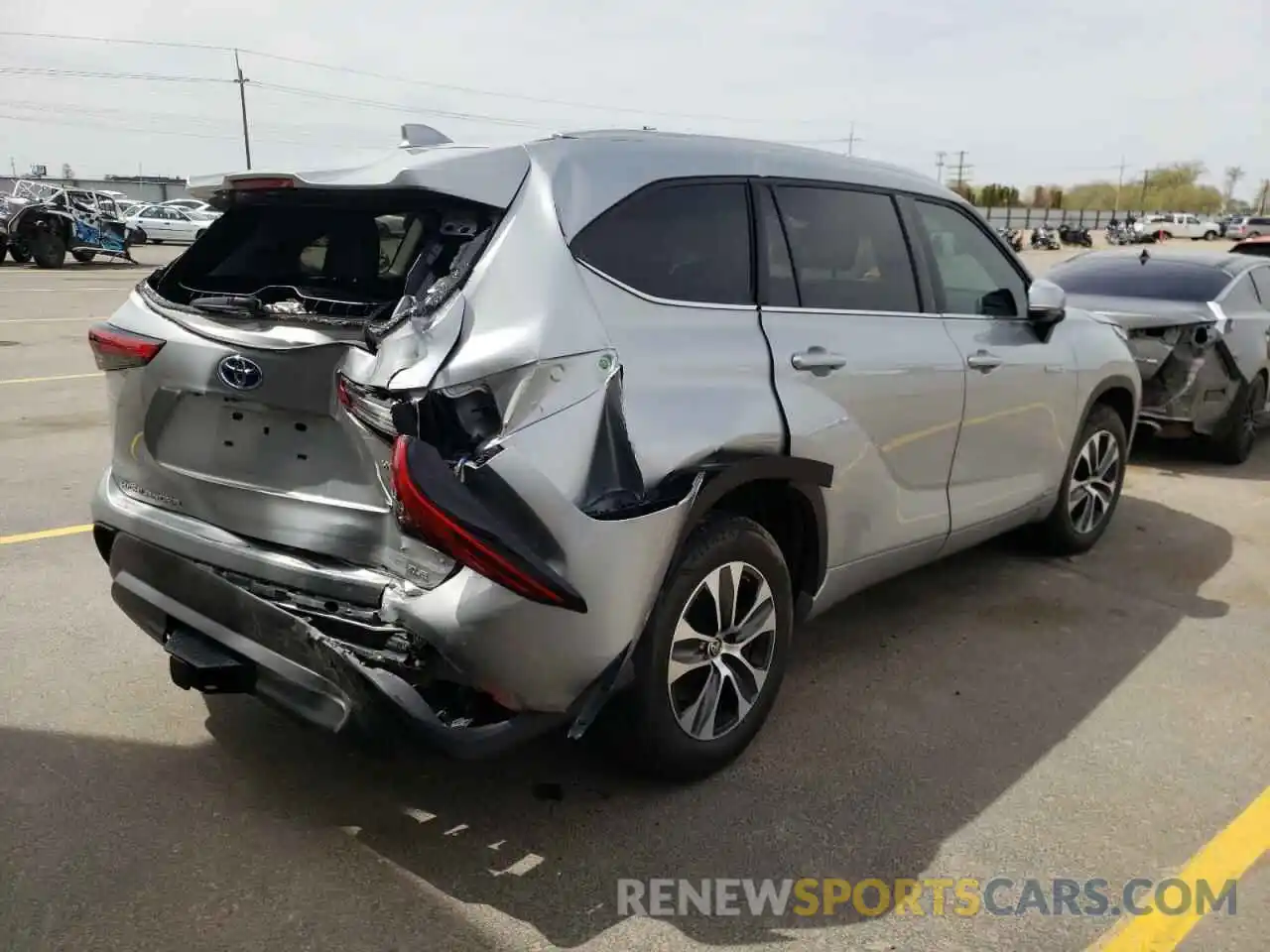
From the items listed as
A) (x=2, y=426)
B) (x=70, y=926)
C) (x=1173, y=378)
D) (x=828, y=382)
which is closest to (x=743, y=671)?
(x=828, y=382)

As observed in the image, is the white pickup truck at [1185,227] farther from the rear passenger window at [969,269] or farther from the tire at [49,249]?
the rear passenger window at [969,269]

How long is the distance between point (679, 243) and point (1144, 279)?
6.36m

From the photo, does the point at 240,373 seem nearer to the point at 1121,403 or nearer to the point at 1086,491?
the point at 1086,491

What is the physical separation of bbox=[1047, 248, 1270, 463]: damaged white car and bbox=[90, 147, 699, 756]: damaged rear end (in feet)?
19.3

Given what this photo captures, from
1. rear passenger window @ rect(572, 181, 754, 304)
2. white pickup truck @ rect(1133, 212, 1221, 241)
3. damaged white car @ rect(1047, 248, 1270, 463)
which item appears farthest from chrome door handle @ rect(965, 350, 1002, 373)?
white pickup truck @ rect(1133, 212, 1221, 241)

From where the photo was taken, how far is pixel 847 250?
370 centimetres

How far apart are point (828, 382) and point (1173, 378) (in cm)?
516

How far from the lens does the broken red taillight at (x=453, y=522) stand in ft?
7.81

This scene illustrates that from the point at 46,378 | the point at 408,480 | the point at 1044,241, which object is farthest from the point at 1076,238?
the point at 408,480

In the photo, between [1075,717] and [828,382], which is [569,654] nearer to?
[828,382]

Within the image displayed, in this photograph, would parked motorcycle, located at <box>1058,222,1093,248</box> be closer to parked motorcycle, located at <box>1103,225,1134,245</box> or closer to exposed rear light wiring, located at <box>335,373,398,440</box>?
parked motorcycle, located at <box>1103,225,1134,245</box>

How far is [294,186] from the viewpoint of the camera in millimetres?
2930

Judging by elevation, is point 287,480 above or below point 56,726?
above

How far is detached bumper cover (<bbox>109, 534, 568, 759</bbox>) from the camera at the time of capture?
2480mm
